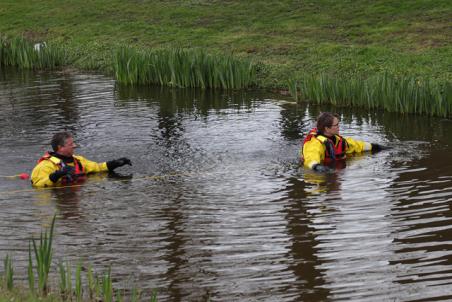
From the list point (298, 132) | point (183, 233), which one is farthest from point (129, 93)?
point (183, 233)

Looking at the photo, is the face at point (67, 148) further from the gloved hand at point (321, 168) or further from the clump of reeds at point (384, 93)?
the clump of reeds at point (384, 93)

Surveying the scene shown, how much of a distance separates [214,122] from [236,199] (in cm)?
582

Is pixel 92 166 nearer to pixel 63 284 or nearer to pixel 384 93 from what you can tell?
pixel 63 284

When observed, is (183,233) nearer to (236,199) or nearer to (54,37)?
(236,199)

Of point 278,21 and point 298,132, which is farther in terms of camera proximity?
point 278,21

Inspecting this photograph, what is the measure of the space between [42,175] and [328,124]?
4116 millimetres

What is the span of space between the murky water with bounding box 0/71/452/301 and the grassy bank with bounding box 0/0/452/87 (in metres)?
3.70

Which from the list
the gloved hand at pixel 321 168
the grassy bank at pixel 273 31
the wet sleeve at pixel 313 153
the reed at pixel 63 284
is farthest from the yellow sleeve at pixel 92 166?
the grassy bank at pixel 273 31

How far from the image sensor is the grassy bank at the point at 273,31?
2169 centimetres

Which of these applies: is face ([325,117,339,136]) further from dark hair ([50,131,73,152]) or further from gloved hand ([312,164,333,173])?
dark hair ([50,131,73,152])

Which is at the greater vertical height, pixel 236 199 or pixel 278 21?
pixel 278 21

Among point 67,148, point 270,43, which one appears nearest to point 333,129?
point 67,148

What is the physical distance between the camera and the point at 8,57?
26.0m

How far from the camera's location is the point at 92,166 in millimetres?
13430
